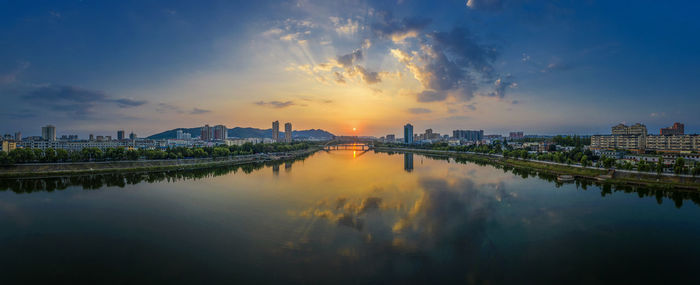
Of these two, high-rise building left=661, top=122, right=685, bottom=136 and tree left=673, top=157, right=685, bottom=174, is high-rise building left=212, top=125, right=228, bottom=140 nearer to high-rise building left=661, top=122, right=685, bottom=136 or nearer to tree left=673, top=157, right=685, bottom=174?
tree left=673, top=157, right=685, bottom=174

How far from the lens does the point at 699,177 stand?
27.3 feet

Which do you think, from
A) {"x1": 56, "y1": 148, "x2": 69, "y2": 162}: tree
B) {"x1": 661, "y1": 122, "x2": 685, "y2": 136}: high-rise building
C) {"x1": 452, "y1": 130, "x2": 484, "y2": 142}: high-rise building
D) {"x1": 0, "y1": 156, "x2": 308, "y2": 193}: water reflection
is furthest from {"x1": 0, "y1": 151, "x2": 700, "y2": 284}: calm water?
{"x1": 452, "y1": 130, "x2": 484, "y2": 142}: high-rise building

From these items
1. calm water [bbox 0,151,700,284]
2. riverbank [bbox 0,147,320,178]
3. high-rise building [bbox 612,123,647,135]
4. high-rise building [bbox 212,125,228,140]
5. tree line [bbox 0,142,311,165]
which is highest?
high-rise building [bbox 212,125,228,140]

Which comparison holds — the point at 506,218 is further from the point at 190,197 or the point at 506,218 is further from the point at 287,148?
the point at 287,148

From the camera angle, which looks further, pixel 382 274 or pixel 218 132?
pixel 218 132

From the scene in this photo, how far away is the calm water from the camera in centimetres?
341

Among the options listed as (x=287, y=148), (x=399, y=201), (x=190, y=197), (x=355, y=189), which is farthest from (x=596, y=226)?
(x=287, y=148)

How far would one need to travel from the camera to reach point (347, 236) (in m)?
4.51

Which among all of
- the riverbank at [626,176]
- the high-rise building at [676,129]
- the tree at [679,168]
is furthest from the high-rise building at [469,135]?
the tree at [679,168]

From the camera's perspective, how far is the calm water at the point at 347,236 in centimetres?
341

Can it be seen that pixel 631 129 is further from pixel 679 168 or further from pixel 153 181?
pixel 153 181

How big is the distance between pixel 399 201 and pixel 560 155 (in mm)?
10753

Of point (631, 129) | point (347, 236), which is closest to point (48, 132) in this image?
point (347, 236)

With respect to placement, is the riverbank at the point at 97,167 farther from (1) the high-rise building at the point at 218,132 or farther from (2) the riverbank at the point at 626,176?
(1) the high-rise building at the point at 218,132
